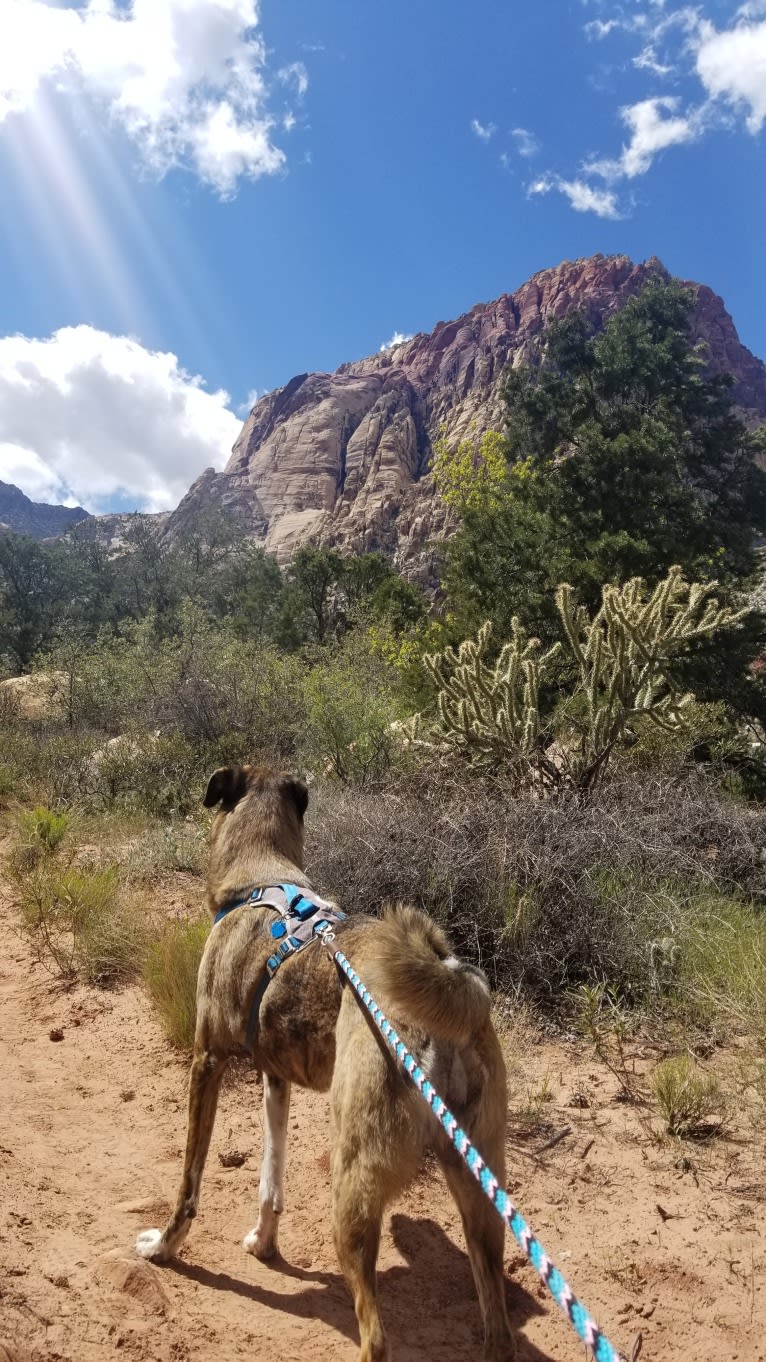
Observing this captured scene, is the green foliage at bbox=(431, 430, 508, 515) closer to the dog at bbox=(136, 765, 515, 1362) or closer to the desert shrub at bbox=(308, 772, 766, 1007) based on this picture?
the desert shrub at bbox=(308, 772, 766, 1007)

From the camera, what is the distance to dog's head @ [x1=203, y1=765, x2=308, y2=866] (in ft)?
10.6

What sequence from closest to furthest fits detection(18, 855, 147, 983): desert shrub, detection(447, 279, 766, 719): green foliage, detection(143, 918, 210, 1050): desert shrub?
1. detection(143, 918, 210, 1050): desert shrub
2. detection(18, 855, 147, 983): desert shrub
3. detection(447, 279, 766, 719): green foliage

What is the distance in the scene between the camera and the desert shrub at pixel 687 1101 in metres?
3.53

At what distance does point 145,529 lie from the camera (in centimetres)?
4788

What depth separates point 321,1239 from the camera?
3.07 metres

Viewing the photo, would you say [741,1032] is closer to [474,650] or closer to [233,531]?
[474,650]

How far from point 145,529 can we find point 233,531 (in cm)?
550

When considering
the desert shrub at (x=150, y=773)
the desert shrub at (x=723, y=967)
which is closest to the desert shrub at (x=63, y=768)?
the desert shrub at (x=150, y=773)

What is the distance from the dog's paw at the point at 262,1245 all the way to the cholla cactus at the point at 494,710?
5219 millimetres

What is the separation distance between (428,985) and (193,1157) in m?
1.50

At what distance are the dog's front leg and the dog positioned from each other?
29 centimetres

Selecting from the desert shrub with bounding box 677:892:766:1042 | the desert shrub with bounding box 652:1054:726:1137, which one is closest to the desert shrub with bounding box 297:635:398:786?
the desert shrub with bounding box 677:892:766:1042

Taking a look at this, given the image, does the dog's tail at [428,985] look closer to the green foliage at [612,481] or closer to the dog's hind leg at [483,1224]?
the dog's hind leg at [483,1224]

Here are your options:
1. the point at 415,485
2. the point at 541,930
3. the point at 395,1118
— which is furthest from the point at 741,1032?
the point at 415,485
